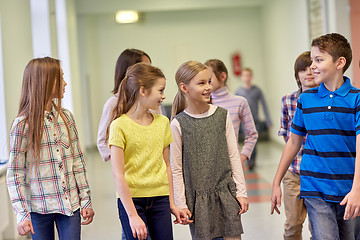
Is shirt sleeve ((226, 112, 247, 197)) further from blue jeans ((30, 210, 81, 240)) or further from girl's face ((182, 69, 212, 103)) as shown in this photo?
blue jeans ((30, 210, 81, 240))

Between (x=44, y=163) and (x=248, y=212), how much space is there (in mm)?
2897

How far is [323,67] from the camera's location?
2.40 m

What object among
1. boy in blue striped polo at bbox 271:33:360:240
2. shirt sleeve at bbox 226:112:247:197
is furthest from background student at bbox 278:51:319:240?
boy in blue striped polo at bbox 271:33:360:240

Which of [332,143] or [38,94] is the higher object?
[38,94]

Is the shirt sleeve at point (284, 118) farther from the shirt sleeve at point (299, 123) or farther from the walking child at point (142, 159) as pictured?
the walking child at point (142, 159)

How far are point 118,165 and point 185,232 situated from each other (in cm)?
223

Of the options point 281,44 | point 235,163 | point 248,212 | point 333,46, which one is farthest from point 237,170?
point 281,44

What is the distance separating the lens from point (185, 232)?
4.42m

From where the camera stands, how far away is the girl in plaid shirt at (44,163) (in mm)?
2385

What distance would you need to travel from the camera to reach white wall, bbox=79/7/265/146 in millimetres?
11578

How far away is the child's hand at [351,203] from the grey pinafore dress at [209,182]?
572mm

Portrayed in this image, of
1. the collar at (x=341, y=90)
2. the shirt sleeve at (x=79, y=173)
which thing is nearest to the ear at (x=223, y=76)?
the collar at (x=341, y=90)

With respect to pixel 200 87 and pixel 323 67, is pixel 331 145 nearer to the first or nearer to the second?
pixel 323 67

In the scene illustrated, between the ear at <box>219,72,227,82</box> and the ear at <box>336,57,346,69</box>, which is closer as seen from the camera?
the ear at <box>336,57,346,69</box>
